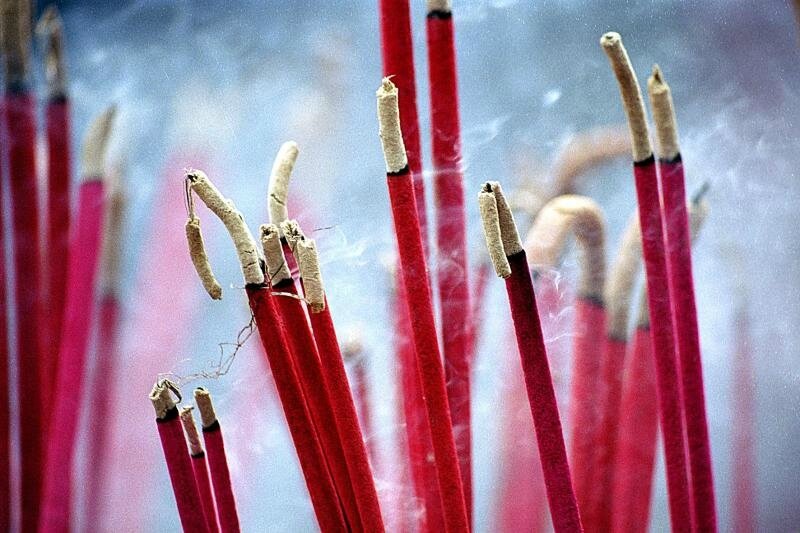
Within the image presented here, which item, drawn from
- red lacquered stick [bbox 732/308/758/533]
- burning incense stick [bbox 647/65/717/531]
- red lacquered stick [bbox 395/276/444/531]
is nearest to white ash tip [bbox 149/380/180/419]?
red lacquered stick [bbox 395/276/444/531]

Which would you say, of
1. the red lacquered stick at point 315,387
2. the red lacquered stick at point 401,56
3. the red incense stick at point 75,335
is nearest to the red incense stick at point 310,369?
the red lacquered stick at point 315,387

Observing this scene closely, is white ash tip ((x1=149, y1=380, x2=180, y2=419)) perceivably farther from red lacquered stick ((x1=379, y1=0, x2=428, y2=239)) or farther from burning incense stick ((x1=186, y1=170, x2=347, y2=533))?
red lacquered stick ((x1=379, y1=0, x2=428, y2=239))

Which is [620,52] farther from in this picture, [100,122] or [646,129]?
[100,122]

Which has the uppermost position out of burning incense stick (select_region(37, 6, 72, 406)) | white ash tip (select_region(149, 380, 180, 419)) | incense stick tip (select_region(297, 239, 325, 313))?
burning incense stick (select_region(37, 6, 72, 406))

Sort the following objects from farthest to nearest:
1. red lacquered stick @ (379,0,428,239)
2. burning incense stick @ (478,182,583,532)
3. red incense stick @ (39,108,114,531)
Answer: red incense stick @ (39,108,114,531) < red lacquered stick @ (379,0,428,239) < burning incense stick @ (478,182,583,532)

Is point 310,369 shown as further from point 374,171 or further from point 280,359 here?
point 374,171

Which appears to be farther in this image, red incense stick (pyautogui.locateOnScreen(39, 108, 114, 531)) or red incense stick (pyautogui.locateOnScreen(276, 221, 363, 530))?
red incense stick (pyautogui.locateOnScreen(39, 108, 114, 531))

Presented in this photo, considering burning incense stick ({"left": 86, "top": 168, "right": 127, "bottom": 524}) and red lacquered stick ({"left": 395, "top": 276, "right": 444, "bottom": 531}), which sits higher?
burning incense stick ({"left": 86, "top": 168, "right": 127, "bottom": 524})
